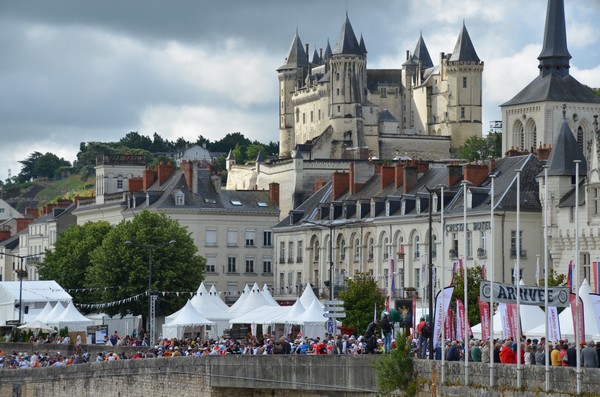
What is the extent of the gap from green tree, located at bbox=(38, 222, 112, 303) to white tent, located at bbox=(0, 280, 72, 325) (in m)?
8.98

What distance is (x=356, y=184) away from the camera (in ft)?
331

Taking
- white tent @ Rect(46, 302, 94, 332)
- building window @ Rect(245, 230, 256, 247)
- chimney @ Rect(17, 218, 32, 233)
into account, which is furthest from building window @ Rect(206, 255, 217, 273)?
chimney @ Rect(17, 218, 32, 233)

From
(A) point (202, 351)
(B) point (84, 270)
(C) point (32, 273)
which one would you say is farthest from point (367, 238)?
(C) point (32, 273)

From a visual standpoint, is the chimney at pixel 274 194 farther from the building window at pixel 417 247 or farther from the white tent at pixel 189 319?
the white tent at pixel 189 319

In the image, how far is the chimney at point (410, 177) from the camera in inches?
3684

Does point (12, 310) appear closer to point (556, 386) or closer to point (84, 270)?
point (84, 270)

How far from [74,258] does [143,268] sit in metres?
14.2

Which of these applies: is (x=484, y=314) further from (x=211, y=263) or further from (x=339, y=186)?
(x=211, y=263)

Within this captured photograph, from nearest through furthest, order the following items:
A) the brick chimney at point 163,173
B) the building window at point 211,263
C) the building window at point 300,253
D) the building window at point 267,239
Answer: the building window at point 300,253 → the building window at point 211,263 → the building window at point 267,239 → the brick chimney at point 163,173

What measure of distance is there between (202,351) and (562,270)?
87.8 feet

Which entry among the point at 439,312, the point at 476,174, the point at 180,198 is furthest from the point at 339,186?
the point at 439,312

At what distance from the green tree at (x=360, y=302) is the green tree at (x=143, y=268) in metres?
11.9

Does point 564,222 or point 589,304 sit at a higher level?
point 564,222

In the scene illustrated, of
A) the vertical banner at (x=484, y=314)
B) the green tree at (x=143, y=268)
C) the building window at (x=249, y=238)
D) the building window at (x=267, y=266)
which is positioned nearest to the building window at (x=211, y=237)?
the building window at (x=249, y=238)
